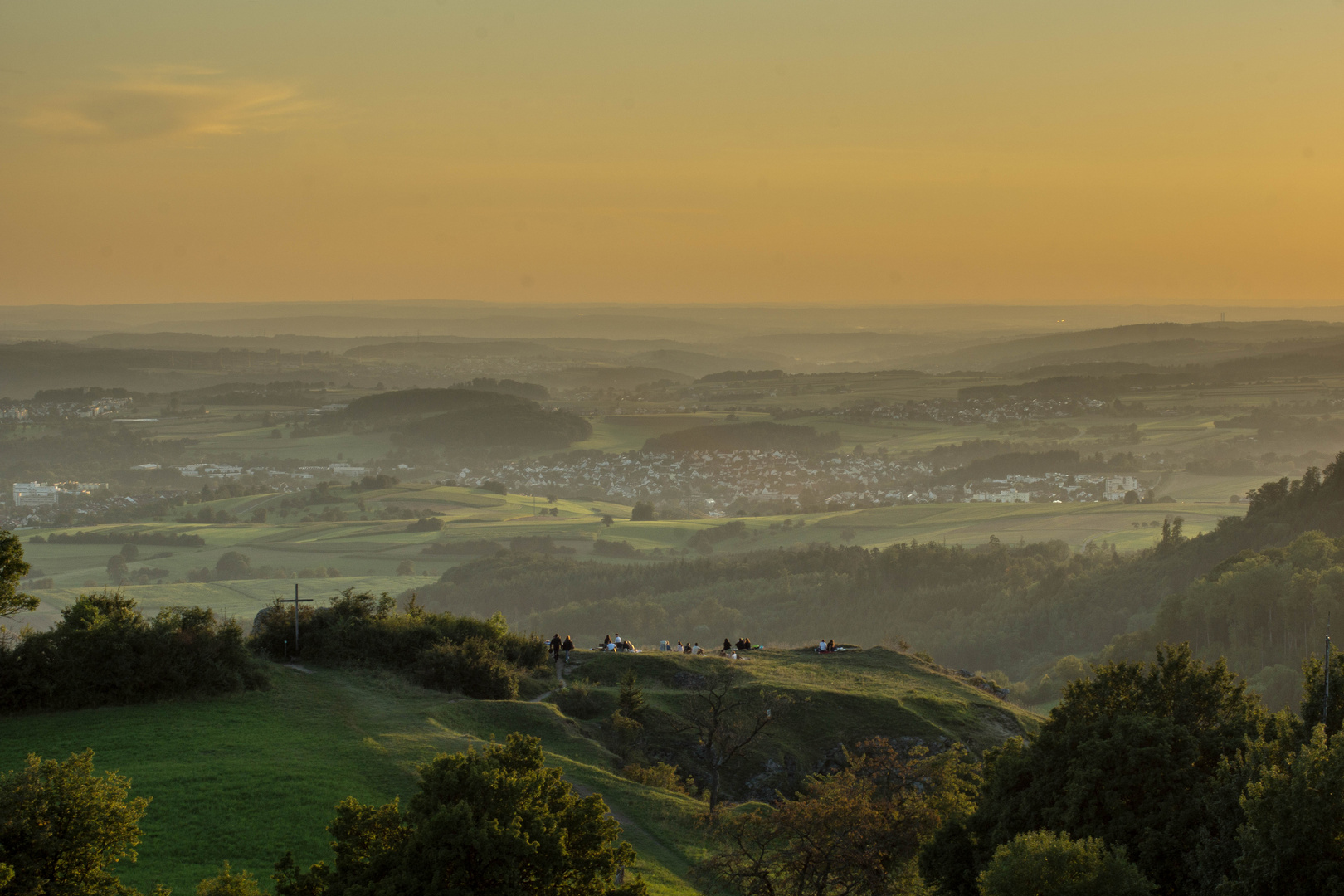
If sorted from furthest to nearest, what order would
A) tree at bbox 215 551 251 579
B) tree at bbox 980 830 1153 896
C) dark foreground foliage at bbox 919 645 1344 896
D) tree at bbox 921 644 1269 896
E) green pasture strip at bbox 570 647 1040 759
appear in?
tree at bbox 215 551 251 579 → green pasture strip at bbox 570 647 1040 759 → tree at bbox 921 644 1269 896 → tree at bbox 980 830 1153 896 → dark foreground foliage at bbox 919 645 1344 896

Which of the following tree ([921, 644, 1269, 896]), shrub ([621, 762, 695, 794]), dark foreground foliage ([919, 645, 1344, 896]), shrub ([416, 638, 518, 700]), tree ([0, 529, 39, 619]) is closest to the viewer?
dark foreground foliage ([919, 645, 1344, 896])

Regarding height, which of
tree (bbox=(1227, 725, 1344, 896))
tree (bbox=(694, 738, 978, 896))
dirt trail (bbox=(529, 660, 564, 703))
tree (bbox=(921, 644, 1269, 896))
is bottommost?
dirt trail (bbox=(529, 660, 564, 703))

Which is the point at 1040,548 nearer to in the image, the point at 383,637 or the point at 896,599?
the point at 896,599

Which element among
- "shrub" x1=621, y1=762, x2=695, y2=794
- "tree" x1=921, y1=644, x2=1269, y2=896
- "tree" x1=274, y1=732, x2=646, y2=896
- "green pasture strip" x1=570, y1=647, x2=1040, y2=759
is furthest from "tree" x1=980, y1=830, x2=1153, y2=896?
"green pasture strip" x1=570, y1=647, x2=1040, y2=759

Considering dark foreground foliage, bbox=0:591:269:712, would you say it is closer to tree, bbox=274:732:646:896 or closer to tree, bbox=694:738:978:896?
tree, bbox=694:738:978:896

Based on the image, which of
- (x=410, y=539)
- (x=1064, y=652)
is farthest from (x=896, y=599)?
(x=410, y=539)

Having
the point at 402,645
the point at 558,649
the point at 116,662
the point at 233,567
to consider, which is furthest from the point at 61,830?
the point at 233,567

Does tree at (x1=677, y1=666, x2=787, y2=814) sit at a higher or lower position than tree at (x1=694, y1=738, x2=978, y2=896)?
lower

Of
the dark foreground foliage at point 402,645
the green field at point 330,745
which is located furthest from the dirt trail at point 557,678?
the dark foreground foliage at point 402,645
